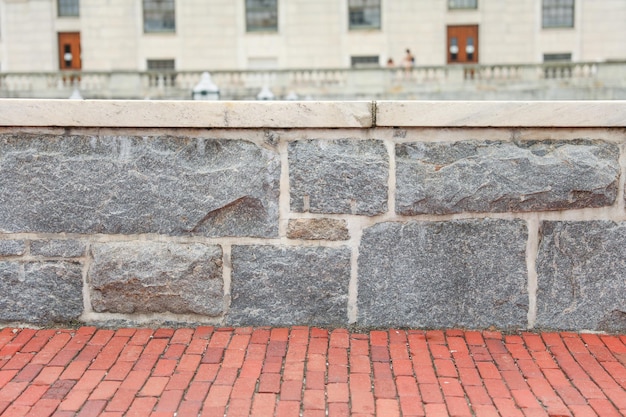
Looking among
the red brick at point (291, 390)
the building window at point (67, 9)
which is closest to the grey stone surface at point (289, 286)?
the red brick at point (291, 390)

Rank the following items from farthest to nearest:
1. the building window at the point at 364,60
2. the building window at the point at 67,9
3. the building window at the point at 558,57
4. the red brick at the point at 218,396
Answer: the building window at the point at 67,9
the building window at the point at 364,60
the building window at the point at 558,57
the red brick at the point at 218,396

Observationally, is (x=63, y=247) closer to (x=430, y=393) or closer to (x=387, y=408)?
(x=387, y=408)

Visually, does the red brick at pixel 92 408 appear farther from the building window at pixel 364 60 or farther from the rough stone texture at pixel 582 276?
the building window at pixel 364 60

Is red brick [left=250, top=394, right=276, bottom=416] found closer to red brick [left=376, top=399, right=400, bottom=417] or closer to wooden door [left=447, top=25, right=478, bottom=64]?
red brick [left=376, top=399, right=400, bottom=417]

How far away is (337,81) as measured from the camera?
3350 centimetres

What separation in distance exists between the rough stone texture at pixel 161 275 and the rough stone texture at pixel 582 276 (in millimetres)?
1890

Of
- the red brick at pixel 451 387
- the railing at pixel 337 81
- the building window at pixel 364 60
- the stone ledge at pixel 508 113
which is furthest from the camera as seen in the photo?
the building window at pixel 364 60

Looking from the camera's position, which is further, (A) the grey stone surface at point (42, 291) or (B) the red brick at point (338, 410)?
(A) the grey stone surface at point (42, 291)

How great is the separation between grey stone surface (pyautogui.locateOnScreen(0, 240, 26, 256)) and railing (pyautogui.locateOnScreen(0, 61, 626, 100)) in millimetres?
28626

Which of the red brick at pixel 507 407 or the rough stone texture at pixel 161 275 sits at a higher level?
the rough stone texture at pixel 161 275

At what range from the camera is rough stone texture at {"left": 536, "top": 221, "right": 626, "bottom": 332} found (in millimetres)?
4445

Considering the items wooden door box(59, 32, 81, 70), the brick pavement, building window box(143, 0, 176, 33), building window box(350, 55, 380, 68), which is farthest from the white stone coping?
wooden door box(59, 32, 81, 70)

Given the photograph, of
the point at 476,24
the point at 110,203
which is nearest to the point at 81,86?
the point at 476,24

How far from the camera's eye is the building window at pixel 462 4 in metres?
39.2
